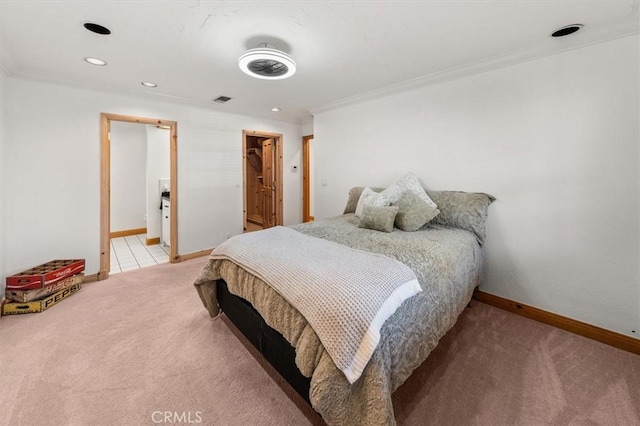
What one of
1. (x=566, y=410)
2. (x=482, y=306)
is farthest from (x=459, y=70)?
(x=566, y=410)

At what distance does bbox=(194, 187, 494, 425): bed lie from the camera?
3.73 ft

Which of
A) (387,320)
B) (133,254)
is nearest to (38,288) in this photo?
Answer: (133,254)

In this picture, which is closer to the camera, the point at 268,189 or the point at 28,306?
the point at 28,306

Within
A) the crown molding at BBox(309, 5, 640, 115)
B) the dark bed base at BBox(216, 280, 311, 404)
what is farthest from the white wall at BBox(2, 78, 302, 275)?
the crown molding at BBox(309, 5, 640, 115)

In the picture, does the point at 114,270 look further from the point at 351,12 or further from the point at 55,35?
the point at 351,12

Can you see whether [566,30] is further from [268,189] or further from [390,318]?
[268,189]

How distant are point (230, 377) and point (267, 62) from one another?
238 cm

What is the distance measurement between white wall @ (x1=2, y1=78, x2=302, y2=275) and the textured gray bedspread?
2059 mm

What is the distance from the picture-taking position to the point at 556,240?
226 cm

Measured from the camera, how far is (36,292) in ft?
8.12

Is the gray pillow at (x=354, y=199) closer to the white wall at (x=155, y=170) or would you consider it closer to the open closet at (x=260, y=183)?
the open closet at (x=260, y=183)

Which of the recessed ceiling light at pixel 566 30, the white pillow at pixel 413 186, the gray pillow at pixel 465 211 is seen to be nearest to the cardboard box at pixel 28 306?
the white pillow at pixel 413 186

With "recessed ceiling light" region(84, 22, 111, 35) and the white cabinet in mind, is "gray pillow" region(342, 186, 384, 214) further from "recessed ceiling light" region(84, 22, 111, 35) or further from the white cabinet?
the white cabinet

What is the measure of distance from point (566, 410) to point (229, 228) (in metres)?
4.31
